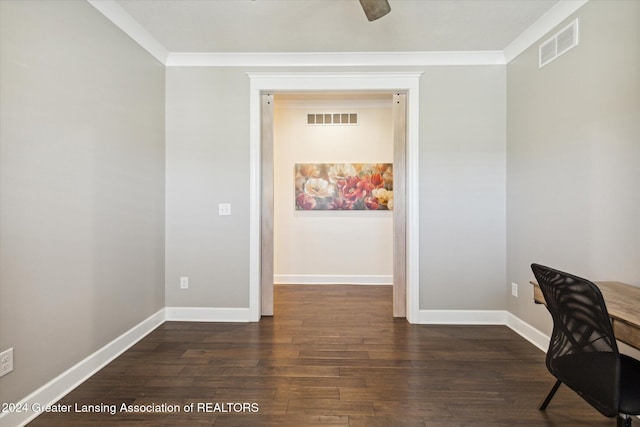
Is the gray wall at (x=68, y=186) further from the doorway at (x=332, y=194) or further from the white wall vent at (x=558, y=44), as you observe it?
the white wall vent at (x=558, y=44)

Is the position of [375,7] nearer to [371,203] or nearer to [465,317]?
[465,317]

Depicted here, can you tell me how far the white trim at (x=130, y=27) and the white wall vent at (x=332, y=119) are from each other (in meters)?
2.14

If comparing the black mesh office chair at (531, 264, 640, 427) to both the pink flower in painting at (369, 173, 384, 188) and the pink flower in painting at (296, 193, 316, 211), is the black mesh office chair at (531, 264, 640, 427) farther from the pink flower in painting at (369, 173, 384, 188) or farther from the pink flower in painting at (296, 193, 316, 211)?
the pink flower in painting at (296, 193, 316, 211)

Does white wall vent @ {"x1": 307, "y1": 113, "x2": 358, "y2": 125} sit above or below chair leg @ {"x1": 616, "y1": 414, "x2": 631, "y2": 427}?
above

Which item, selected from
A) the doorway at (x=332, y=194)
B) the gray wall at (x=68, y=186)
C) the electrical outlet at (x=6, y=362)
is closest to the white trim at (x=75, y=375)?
the gray wall at (x=68, y=186)

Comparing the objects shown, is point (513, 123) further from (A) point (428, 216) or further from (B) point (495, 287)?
(B) point (495, 287)

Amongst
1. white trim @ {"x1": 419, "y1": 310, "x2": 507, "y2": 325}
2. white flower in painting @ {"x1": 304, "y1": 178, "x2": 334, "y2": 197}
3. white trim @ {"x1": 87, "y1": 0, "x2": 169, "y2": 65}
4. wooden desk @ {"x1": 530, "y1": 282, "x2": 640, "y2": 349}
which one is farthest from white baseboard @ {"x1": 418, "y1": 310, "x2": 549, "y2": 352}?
white trim @ {"x1": 87, "y1": 0, "x2": 169, "y2": 65}

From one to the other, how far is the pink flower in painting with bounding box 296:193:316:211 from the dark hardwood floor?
2007mm

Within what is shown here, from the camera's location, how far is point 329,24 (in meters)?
2.62

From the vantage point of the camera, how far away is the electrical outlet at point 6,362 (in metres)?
1.60

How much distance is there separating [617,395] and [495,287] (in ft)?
6.57

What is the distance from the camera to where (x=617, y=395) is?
1243mm

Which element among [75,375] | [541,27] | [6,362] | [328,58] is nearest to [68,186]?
[6,362]

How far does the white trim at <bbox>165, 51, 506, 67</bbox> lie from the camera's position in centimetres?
311
